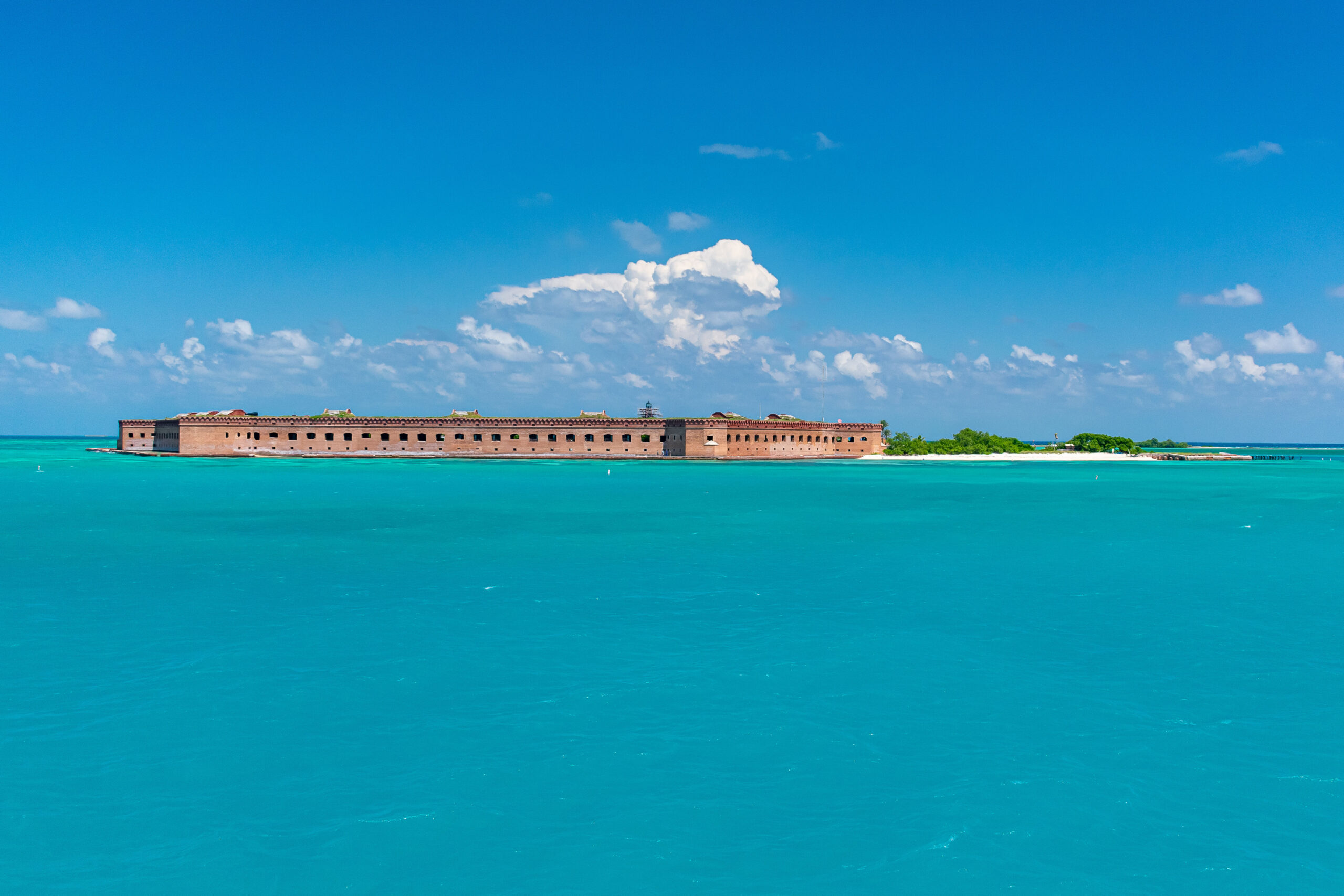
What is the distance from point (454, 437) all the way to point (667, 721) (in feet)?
333

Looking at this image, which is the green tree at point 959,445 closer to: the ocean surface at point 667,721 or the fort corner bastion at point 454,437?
the fort corner bastion at point 454,437

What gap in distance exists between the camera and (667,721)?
12297 mm

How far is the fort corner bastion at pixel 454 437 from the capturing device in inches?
4279

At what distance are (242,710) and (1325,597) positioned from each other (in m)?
25.3

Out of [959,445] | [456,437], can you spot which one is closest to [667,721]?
[456,437]

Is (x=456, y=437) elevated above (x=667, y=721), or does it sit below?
above

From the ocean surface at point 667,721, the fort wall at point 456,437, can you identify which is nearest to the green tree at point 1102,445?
the fort wall at point 456,437

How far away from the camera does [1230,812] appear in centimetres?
970

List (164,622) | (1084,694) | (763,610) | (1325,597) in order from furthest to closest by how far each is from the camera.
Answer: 1. (1325,597)
2. (763,610)
3. (164,622)
4. (1084,694)

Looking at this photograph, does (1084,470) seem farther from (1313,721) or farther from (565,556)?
(1313,721)

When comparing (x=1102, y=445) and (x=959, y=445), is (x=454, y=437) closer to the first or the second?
(x=959, y=445)

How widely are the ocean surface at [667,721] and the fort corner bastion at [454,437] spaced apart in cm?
7960

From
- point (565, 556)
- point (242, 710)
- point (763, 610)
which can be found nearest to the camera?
point (242, 710)

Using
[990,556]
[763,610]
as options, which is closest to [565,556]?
[763,610]
